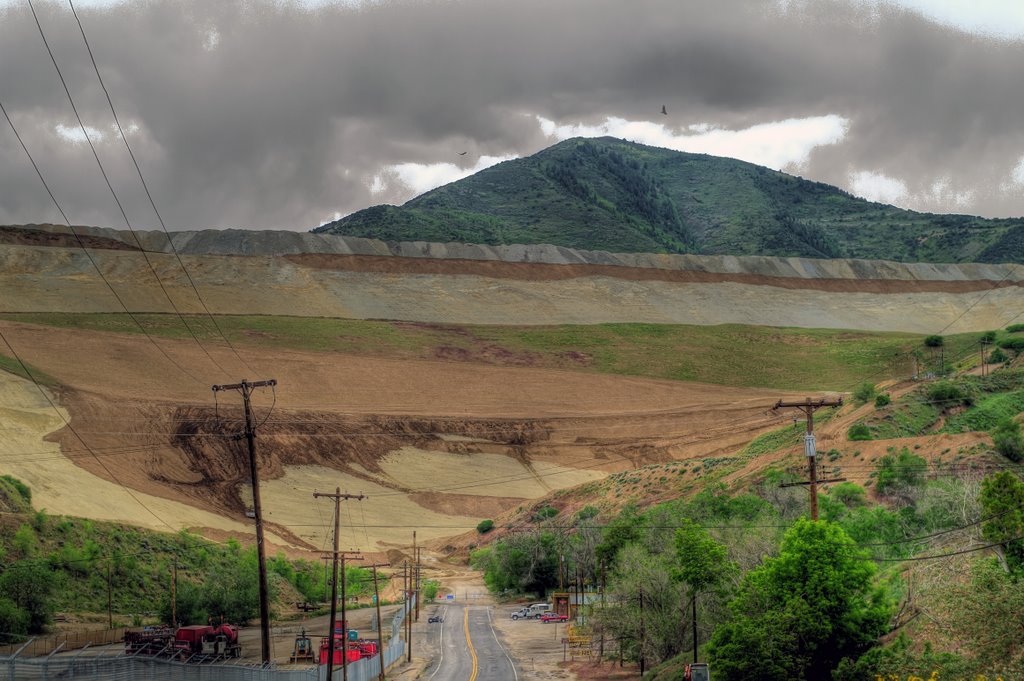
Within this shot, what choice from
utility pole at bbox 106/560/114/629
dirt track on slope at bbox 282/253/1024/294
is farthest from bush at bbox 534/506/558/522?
dirt track on slope at bbox 282/253/1024/294

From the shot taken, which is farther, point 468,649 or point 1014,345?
point 1014,345

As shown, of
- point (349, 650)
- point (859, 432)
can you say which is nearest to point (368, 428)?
point (859, 432)

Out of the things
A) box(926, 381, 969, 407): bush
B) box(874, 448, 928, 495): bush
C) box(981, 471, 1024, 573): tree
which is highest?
box(926, 381, 969, 407): bush

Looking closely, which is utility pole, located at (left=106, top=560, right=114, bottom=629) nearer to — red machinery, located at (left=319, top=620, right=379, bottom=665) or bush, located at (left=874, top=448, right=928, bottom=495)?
Result: red machinery, located at (left=319, top=620, right=379, bottom=665)

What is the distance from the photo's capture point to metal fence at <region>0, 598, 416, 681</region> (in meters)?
23.5

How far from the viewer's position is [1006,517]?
28.9m

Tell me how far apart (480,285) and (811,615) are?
118079 millimetres

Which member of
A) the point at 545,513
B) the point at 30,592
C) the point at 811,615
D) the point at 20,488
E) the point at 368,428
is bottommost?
the point at 811,615

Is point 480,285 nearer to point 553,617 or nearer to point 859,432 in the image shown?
point 859,432

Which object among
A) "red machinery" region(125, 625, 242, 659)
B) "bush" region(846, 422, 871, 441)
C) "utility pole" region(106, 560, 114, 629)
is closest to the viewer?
"red machinery" region(125, 625, 242, 659)

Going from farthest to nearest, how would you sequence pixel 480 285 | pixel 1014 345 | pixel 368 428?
1. pixel 480 285
2. pixel 368 428
3. pixel 1014 345

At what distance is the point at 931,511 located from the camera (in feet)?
142

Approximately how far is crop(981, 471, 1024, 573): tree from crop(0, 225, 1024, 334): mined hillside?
103m

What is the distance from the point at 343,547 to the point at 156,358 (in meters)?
34.0
